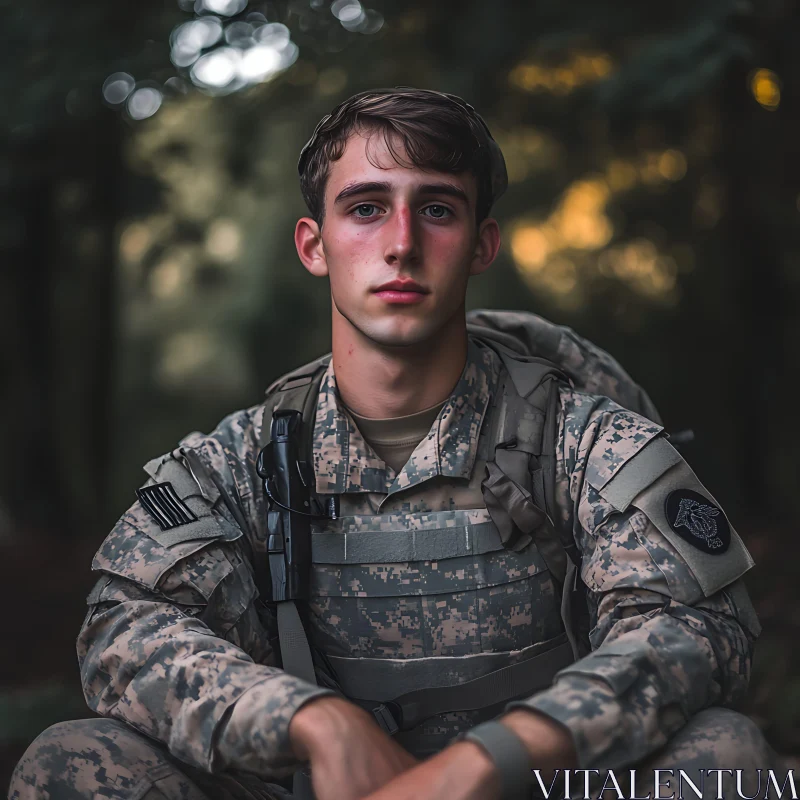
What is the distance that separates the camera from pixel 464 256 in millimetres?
2795

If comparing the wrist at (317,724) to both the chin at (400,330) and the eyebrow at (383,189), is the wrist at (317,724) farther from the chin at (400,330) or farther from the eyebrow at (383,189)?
the eyebrow at (383,189)

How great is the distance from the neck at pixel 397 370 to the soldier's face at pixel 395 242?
2.5 inches

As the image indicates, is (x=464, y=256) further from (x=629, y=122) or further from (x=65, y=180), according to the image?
(x=65, y=180)

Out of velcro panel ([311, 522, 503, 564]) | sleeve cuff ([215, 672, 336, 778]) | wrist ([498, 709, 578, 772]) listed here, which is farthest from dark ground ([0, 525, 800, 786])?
wrist ([498, 709, 578, 772])

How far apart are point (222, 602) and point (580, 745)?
1.08 metres

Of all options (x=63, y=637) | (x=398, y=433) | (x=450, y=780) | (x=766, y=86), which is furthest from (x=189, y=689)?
(x=766, y=86)

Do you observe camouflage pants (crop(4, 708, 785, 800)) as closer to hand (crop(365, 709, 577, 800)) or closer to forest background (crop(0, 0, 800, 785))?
hand (crop(365, 709, 577, 800))

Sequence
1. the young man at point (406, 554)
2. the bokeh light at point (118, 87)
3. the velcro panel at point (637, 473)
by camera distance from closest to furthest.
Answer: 1. the young man at point (406, 554)
2. the velcro panel at point (637, 473)
3. the bokeh light at point (118, 87)

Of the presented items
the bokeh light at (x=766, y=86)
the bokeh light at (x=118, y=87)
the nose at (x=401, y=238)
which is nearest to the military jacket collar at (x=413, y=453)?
the nose at (x=401, y=238)

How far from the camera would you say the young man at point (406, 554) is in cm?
221

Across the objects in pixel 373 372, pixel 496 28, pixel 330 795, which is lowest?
pixel 330 795

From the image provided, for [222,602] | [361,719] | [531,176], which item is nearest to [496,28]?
[531,176]

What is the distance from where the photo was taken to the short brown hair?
2.74m

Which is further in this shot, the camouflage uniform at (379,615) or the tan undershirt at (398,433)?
the tan undershirt at (398,433)
